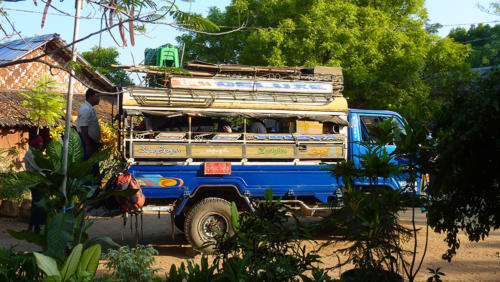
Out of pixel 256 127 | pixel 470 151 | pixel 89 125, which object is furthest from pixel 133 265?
pixel 256 127

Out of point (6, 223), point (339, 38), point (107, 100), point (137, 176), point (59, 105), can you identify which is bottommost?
point (6, 223)

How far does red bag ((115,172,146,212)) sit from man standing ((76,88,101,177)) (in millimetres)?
1087

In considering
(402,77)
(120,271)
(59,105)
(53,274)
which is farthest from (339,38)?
(53,274)

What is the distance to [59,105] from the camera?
12.5 metres

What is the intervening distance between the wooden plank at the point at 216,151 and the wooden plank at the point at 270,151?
18cm

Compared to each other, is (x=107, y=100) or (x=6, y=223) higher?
(x=107, y=100)

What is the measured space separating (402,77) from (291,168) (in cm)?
1246

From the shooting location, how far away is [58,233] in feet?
12.9

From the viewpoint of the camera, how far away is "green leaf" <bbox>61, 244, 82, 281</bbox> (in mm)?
3611

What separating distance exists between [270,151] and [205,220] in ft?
5.06

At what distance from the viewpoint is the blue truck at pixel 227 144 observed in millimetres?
7234

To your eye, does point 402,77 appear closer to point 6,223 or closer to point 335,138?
point 335,138

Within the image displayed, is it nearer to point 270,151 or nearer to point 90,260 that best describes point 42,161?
point 90,260

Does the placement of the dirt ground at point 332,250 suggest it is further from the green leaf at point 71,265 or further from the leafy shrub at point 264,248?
the green leaf at point 71,265
